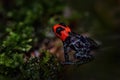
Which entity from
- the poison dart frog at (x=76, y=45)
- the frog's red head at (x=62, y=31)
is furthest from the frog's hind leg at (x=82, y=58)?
the frog's red head at (x=62, y=31)

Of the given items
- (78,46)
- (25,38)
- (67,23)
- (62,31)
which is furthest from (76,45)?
(67,23)

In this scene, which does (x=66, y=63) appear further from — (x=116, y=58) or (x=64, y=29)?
(x=116, y=58)

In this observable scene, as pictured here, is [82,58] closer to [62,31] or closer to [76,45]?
[76,45]

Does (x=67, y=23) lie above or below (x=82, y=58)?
above

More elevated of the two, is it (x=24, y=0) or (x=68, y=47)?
(x=24, y=0)

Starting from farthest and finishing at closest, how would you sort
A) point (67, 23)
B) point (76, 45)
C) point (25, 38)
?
1. point (67, 23)
2. point (25, 38)
3. point (76, 45)

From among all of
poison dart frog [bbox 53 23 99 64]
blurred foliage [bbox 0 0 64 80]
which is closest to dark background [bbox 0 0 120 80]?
blurred foliage [bbox 0 0 64 80]

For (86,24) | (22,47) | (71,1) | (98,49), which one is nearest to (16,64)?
(22,47)

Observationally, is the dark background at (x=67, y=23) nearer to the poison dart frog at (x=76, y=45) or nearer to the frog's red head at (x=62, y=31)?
the poison dart frog at (x=76, y=45)
